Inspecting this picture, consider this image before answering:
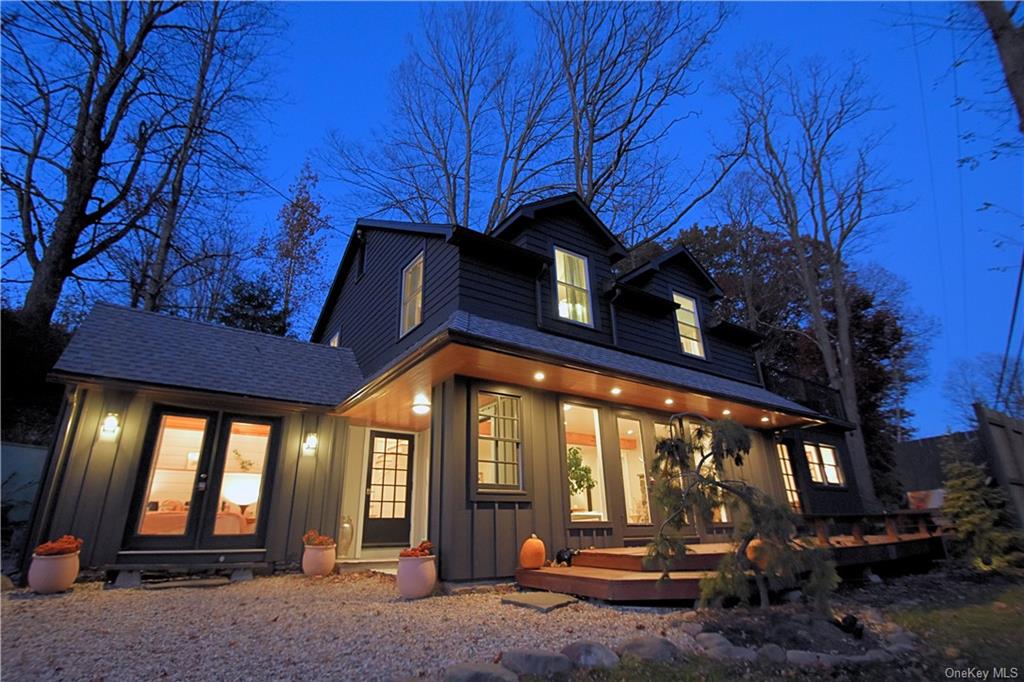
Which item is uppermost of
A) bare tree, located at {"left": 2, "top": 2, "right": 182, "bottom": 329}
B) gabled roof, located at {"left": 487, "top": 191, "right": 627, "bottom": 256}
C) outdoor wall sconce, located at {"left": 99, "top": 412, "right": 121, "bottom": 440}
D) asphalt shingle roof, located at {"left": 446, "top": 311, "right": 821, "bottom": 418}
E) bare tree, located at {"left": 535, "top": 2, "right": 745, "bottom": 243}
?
bare tree, located at {"left": 535, "top": 2, "right": 745, "bottom": 243}

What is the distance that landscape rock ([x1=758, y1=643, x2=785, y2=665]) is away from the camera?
316cm

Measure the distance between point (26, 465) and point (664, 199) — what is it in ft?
54.7

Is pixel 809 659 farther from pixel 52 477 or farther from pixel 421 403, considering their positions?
pixel 52 477

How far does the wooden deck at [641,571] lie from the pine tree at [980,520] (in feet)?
2.37

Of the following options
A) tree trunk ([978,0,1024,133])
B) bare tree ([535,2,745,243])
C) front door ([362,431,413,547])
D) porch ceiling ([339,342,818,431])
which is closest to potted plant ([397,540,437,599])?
porch ceiling ([339,342,818,431])

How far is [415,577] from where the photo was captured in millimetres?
5156

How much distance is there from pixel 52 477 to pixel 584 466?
24.7 feet

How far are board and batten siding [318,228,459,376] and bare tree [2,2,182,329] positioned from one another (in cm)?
422

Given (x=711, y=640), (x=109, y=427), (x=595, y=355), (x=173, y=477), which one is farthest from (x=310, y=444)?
(x=711, y=640)

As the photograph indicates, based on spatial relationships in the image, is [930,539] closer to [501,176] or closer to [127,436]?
[127,436]

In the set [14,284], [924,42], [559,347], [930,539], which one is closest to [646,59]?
[924,42]

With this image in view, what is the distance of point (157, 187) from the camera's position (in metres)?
12.1

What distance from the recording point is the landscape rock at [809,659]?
3133 mm

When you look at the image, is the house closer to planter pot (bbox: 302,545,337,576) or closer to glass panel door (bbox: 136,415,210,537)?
glass panel door (bbox: 136,415,210,537)
